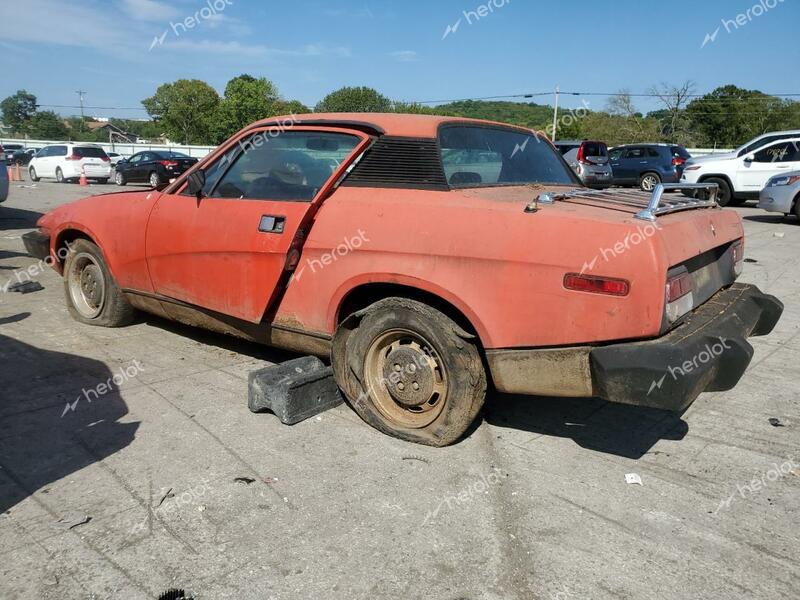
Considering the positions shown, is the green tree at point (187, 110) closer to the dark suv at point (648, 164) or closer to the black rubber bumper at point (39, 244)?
the dark suv at point (648, 164)

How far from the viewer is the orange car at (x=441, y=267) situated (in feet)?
8.58

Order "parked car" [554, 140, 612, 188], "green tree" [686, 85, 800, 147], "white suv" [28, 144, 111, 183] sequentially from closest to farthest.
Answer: "parked car" [554, 140, 612, 188], "white suv" [28, 144, 111, 183], "green tree" [686, 85, 800, 147]

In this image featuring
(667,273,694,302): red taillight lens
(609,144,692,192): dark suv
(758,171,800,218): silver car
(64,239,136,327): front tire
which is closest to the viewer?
(667,273,694,302): red taillight lens

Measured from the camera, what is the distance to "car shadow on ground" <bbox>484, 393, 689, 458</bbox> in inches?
134

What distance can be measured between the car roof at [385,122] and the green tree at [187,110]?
7111 centimetres

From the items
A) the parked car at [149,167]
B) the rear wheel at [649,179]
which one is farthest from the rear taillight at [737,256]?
the parked car at [149,167]

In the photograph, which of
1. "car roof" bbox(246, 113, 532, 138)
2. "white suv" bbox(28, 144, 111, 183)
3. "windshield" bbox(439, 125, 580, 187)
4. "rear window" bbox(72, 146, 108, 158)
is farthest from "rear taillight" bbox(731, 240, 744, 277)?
"rear window" bbox(72, 146, 108, 158)

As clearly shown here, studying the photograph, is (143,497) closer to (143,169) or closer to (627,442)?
(627,442)

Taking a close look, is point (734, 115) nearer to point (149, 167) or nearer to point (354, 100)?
point (354, 100)

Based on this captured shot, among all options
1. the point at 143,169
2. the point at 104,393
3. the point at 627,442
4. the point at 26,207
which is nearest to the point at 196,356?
the point at 104,393

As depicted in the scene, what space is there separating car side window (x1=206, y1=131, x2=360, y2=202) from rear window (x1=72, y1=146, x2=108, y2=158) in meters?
22.4

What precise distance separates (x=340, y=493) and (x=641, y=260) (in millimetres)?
1688

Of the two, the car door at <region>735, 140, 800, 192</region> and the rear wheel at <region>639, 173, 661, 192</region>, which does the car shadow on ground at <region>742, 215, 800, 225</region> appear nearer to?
the car door at <region>735, 140, 800, 192</region>

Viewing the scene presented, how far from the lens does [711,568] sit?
7.62 feet
